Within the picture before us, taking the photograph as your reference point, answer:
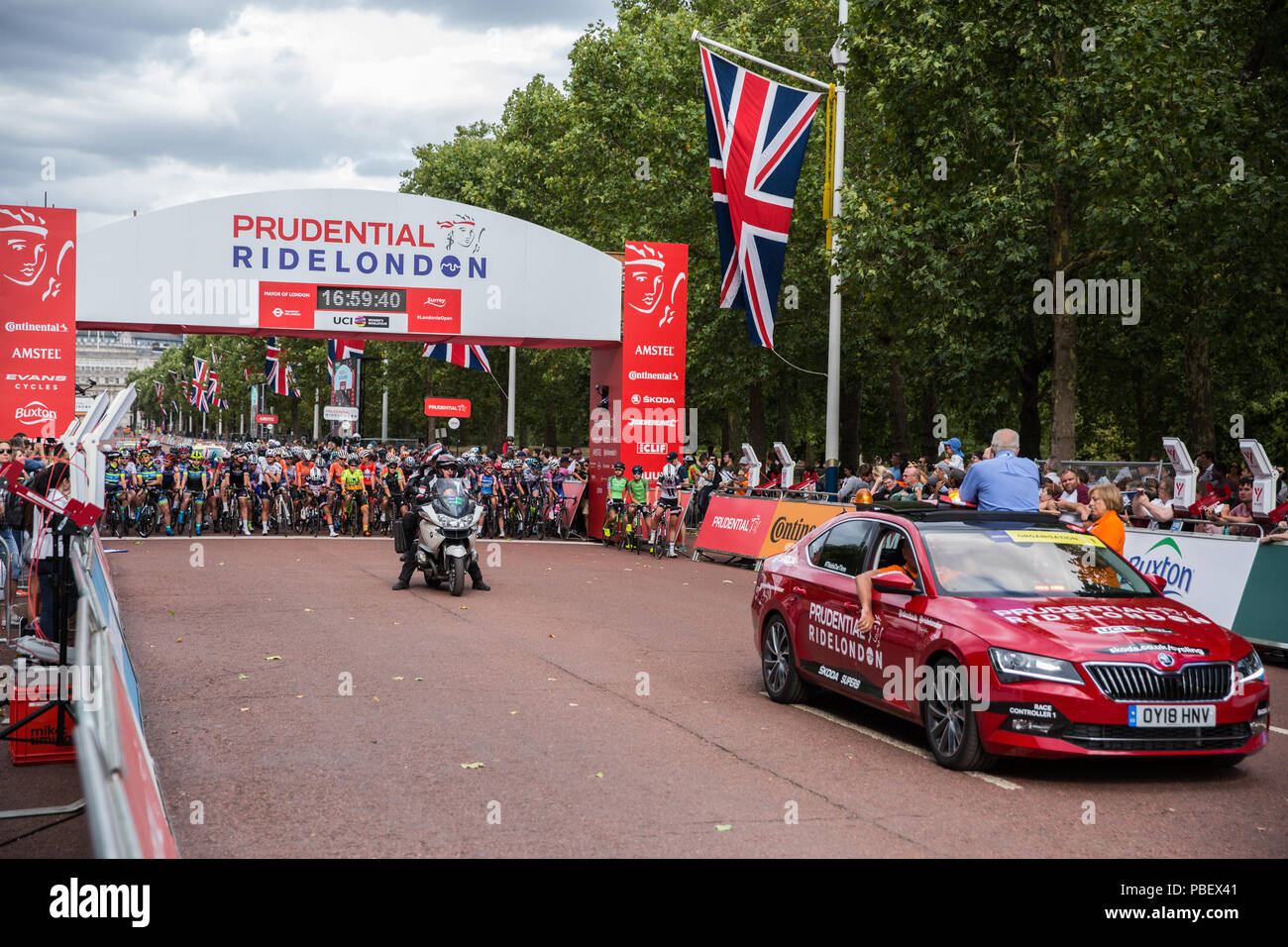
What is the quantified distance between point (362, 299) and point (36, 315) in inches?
237

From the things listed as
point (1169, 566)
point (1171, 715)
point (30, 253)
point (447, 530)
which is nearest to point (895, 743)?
point (1171, 715)

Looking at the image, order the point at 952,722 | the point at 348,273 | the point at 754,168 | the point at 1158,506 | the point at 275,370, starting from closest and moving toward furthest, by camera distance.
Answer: the point at 952,722 → the point at 1158,506 → the point at 754,168 → the point at 348,273 → the point at 275,370

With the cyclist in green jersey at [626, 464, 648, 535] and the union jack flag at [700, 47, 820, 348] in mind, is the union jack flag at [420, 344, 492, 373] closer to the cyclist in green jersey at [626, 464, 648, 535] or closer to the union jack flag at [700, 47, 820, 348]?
the cyclist in green jersey at [626, 464, 648, 535]

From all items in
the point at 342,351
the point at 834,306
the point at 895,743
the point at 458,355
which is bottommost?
the point at 895,743

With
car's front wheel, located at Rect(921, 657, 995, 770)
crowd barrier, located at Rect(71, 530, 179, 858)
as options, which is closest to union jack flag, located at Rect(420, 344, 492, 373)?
car's front wheel, located at Rect(921, 657, 995, 770)

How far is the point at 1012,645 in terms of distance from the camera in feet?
23.9

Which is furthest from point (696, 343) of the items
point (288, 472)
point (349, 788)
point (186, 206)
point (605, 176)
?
point (349, 788)

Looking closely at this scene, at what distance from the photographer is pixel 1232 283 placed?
75.5 feet

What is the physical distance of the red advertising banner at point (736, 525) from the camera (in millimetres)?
22438

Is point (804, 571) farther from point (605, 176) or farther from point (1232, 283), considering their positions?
point (605, 176)

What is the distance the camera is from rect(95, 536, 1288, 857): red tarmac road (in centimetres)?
609

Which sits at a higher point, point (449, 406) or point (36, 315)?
point (36, 315)

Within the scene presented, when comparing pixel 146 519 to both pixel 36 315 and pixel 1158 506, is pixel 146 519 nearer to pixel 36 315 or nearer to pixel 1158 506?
pixel 36 315

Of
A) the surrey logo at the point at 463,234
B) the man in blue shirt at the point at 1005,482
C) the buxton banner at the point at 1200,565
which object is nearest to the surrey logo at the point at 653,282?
the surrey logo at the point at 463,234
